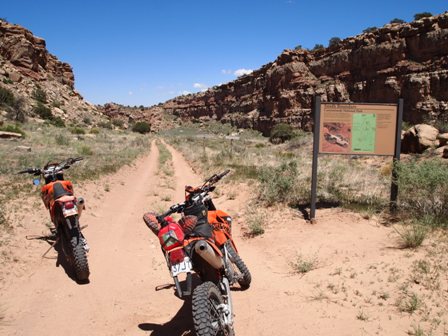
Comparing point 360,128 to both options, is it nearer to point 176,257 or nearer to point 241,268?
point 241,268

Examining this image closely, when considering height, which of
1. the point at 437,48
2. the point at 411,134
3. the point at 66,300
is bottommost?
the point at 66,300

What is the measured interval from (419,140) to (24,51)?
60.6 metres

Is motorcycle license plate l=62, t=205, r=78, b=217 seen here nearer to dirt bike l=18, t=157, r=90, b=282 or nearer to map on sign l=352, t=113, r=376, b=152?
dirt bike l=18, t=157, r=90, b=282

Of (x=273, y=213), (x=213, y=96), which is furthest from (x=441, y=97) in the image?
(x=213, y=96)

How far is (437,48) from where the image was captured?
1766 inches

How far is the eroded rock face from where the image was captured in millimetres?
58281

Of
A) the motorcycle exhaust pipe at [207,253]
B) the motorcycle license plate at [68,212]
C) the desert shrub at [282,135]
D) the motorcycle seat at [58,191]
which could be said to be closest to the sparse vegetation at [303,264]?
the motorcycle exhaust pipe at [207,253]

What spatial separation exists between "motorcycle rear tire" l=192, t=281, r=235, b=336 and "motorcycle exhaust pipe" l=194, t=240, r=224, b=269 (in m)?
0.20

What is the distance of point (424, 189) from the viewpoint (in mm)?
7586

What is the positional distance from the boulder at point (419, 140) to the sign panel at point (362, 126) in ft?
45.1

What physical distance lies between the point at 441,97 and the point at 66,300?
48971 mm

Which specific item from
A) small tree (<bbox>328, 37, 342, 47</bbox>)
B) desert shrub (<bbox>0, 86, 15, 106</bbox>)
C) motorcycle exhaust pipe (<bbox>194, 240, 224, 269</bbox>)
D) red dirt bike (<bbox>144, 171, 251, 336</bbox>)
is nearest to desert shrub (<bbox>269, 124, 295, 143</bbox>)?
small tree (<bbox>328, 37, 342, 47</bbox>)

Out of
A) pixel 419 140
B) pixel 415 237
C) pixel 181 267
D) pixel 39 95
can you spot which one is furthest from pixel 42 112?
pixel 181 267

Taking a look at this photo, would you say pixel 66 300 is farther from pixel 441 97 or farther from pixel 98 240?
pixel 441 97
